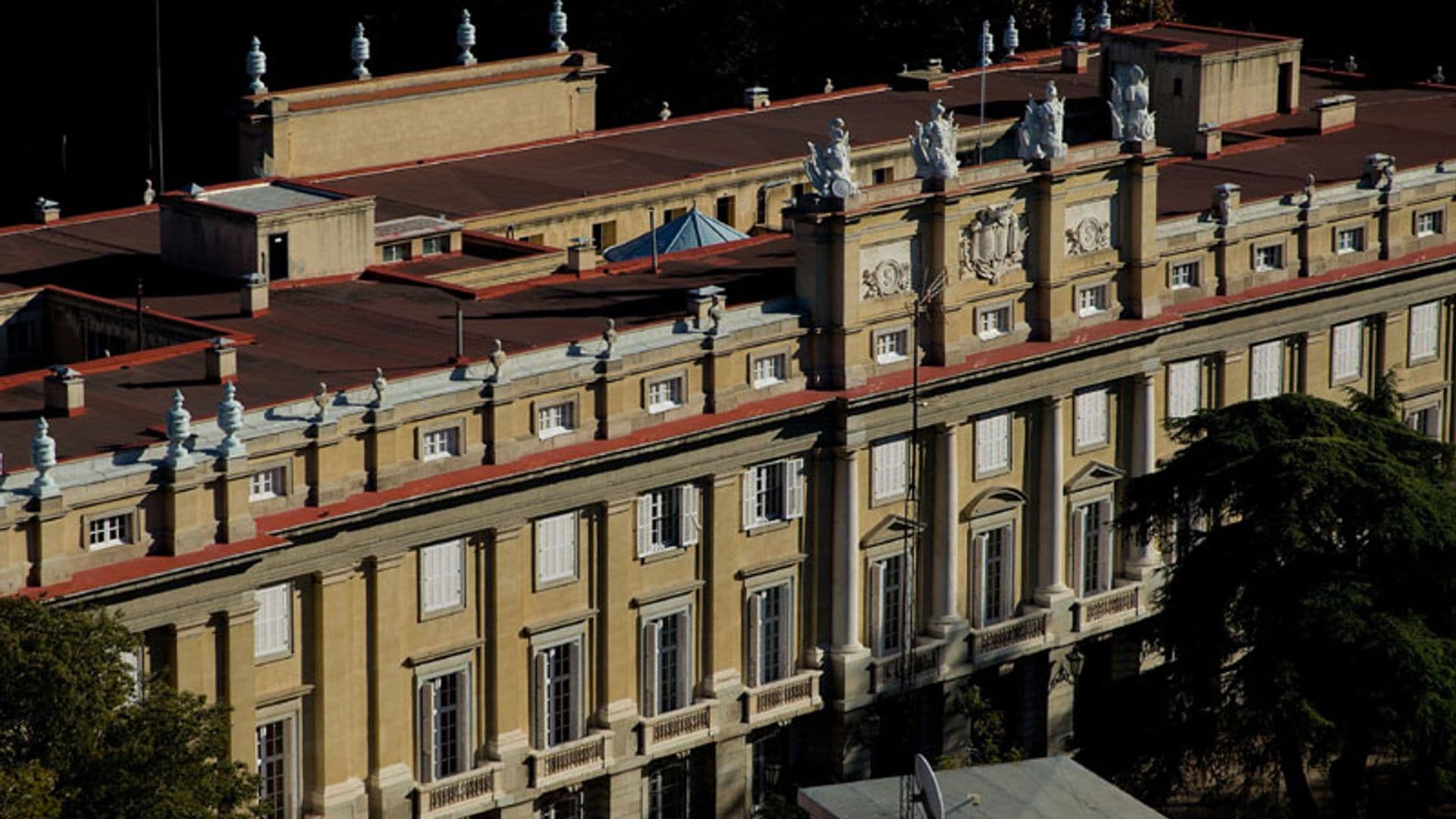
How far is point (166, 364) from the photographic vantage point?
100750 mm

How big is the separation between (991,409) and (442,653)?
69.1 ft

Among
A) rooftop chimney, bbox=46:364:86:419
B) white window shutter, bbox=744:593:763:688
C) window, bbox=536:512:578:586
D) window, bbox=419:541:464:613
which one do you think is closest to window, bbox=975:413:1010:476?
white window shutter, bbox=744:593:763:688

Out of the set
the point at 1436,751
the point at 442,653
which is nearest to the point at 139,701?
the point at 442,653

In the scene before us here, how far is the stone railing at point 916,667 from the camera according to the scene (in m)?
108

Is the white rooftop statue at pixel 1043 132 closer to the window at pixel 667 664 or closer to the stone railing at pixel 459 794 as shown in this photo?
the window at pixel 667 664

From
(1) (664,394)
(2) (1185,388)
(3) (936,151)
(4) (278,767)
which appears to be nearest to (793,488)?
(1) (664,394)

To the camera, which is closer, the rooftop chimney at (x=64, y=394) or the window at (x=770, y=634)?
the rooftop chimney at (x=64, y=394)

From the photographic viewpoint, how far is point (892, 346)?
355 ft

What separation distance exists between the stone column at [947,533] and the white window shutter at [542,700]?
1470 cm

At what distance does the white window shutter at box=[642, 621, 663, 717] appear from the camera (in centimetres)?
10262

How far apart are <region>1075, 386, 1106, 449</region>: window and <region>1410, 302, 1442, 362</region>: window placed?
1464 centimetres

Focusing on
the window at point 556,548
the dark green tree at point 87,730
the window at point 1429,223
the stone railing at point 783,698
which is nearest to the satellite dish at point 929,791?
the dark green tree at point 87,730

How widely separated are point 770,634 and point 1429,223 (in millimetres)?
30909

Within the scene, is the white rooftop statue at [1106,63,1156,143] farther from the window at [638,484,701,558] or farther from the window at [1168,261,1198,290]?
the window at [638,484,701,558]
